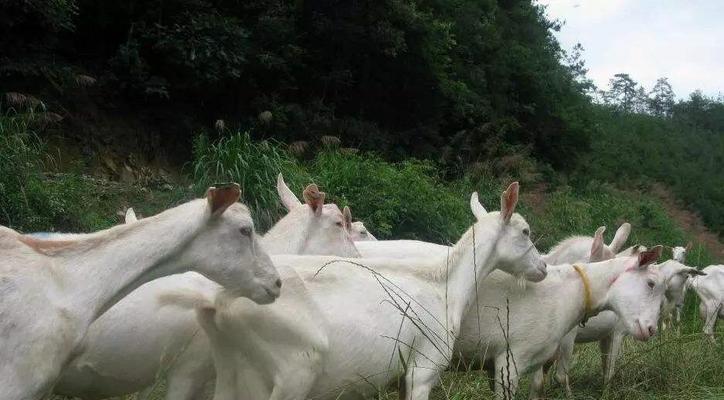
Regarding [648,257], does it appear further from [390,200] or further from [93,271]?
[390,200]

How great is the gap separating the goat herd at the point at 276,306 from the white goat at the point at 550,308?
0.04 ft

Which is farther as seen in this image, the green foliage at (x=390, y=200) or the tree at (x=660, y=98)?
the tree at (x=660, y=98)

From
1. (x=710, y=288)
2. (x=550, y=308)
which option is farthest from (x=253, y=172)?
(x=710, y=288)

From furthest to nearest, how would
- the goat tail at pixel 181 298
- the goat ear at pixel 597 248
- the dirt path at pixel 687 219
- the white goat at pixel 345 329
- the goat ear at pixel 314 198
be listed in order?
the dirt path at pixel 687 219, the goat ear at pixel 597 248, the goat ear at pixel 314 198, the goat tail at pixel 181 298, the white goat at pixel 345 329

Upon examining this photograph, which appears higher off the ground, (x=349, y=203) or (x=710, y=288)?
(x=349, y=203)

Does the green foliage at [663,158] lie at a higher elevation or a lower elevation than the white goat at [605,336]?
lower

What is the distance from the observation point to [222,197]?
4.84 metres

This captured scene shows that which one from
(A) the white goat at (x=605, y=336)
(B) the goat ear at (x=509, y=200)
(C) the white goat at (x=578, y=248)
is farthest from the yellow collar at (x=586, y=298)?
(C) the white goat at (x=578, y=248)

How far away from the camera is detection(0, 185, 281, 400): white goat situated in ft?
13.7

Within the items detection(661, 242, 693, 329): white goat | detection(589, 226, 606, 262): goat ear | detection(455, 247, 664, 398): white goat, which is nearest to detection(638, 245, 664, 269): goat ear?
detection(455, 247, 664, 398): white goat

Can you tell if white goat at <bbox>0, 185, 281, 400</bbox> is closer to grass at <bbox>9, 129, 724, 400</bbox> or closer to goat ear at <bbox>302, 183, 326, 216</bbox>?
grass at <bbox>9, 129, 724, 400</bbox>

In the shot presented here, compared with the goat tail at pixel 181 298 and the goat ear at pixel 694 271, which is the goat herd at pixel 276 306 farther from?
the goat ear at pixel 694 271

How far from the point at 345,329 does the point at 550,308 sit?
2.28 metres

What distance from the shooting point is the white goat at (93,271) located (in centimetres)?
419
